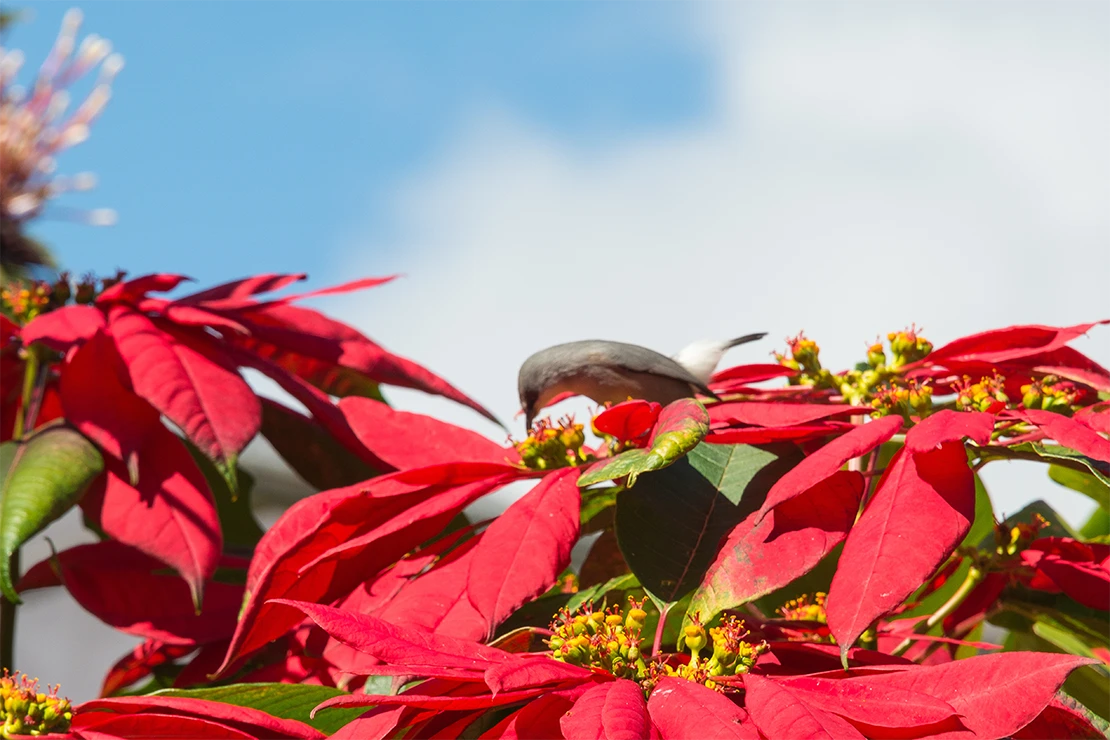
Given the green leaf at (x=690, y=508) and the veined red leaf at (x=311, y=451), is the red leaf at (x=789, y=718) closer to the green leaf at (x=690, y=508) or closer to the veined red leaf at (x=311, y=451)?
the green leaf at (x=690, y=508)

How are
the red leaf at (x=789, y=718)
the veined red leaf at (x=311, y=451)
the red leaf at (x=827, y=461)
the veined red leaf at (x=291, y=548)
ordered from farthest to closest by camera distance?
1. the veined red leaf at (x=311, y=451)
2. the veined red leaf at (x=291, y=548)
3. the red leaf at (x=827, y=461)
4. the red leaf at (x=789, y=718)

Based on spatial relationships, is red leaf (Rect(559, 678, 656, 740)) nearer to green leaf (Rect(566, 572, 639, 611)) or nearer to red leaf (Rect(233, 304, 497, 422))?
green leaf (Rect(566, 572, 639, 611))

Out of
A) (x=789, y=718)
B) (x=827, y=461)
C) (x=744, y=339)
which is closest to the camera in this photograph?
(x=789, y=718)

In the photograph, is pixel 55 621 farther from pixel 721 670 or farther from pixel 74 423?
pixel 721 670

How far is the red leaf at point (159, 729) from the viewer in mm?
578

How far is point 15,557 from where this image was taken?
0.96 m

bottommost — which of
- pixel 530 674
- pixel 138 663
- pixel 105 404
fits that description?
pixel 138 663

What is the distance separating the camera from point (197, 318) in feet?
3.08

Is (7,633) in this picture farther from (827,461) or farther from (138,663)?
(827,461)

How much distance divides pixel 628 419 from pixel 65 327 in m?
0.48

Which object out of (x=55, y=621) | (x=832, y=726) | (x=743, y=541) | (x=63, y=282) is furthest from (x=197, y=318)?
(x=55, y=621)

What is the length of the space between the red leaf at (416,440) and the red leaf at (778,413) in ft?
0.50

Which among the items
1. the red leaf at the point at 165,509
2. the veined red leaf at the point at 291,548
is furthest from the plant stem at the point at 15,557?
the veined red leaf at the point at 291,548

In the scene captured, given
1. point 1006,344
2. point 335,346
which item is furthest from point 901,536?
point 335,346
